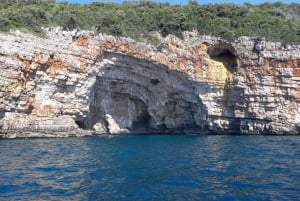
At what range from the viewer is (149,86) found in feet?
146

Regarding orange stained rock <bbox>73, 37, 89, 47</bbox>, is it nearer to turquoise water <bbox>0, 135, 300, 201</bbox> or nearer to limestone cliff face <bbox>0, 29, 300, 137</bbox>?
limestone cliff face <bbox>0, 29, 300, 137</bbox>

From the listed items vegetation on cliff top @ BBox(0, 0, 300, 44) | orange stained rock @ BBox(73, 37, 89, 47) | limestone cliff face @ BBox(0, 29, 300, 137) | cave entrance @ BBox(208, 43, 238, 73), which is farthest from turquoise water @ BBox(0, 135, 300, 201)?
cave entrance @ BBox(208, 43, 238, 73)

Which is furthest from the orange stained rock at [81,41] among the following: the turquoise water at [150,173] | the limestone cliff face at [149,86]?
the turquoise water at [150,173]

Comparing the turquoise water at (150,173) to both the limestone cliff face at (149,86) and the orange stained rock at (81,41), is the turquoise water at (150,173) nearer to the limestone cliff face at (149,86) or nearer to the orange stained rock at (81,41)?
the limestone cliff face at (149,86)

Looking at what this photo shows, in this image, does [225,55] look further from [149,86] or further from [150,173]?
[150,173]

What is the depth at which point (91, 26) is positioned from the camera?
42.5 metres

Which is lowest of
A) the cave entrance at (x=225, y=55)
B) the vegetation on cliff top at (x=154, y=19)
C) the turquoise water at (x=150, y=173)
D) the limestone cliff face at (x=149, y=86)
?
the turquoise water at (x=150, y=173)

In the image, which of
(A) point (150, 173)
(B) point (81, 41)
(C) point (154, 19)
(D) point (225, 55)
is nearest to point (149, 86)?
(C) point (154, 19)

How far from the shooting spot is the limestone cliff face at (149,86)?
3825 centimetres

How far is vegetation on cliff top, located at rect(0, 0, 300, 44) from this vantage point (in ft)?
136

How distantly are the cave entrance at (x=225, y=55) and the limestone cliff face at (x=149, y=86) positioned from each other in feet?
0.34

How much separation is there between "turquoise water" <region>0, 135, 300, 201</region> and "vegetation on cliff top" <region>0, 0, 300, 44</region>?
50.6 ft

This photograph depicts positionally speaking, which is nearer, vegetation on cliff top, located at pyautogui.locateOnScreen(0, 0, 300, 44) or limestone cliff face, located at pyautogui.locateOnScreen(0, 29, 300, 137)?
limestone cliff face, located at pyautogui.locateOnScreen(0, 29, 300, 137)

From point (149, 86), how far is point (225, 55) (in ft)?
27.9
